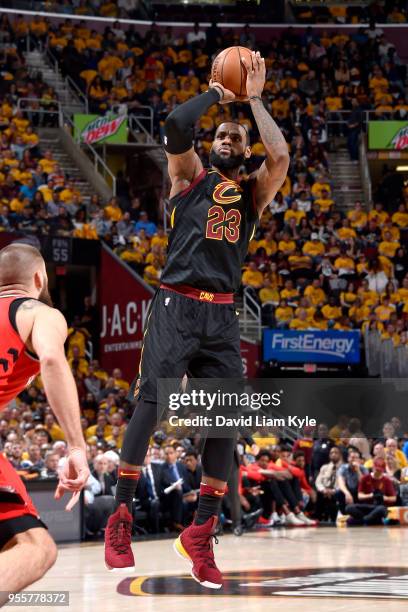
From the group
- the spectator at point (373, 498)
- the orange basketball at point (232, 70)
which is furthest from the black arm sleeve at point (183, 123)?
the spectator at point (373, 498)

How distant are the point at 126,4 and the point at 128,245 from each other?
11.1 meters

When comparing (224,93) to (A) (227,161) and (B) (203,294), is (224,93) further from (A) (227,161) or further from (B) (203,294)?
(B) (203,294)

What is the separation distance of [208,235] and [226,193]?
1.00 feet

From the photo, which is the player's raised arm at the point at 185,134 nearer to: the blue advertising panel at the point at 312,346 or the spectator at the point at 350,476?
the spectator at the point at 350,476

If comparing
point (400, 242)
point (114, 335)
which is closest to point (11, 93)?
point (114, 335)

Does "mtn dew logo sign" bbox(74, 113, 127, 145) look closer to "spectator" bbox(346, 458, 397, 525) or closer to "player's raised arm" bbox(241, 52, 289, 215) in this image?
"spectator" bbox(346, 458, 397, 525)

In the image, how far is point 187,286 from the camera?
6418 millimetres

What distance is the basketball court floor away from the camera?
26.2 ft

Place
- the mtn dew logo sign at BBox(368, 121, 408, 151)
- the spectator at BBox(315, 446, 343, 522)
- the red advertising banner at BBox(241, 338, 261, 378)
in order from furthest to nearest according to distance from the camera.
Answer: the mtn dew logo sign at BBox(368, 121, 408, 151) < the red advertising banner at BBox(241, 338, 261, 378) < the spectator at BBox(315, 446, 343, 522)

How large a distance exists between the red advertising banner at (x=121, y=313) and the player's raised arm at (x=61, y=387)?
1522 cm

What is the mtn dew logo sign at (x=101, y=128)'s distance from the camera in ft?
80.5

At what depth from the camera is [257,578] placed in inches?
386

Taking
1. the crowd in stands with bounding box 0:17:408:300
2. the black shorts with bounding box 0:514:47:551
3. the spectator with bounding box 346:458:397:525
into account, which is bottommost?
the spectator with bounding box 346:458:397:525

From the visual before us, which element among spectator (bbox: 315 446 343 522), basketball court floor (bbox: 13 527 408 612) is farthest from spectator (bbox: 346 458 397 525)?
basketball court floor (bbox: 13 527 408 612)
